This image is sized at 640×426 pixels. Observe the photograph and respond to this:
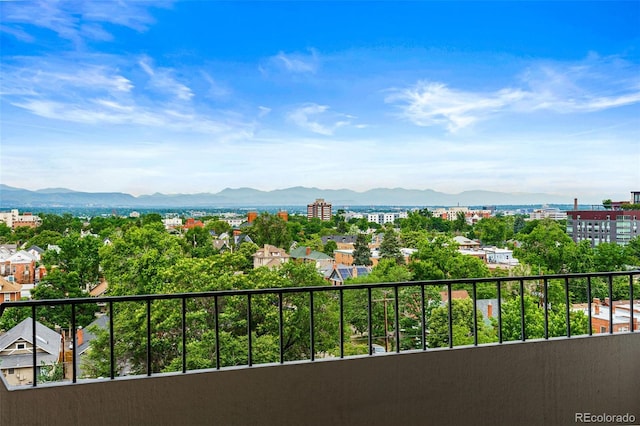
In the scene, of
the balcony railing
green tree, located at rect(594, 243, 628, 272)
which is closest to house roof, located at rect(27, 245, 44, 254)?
the balcony railing

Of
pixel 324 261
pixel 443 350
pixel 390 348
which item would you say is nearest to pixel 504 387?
pixel 443 350

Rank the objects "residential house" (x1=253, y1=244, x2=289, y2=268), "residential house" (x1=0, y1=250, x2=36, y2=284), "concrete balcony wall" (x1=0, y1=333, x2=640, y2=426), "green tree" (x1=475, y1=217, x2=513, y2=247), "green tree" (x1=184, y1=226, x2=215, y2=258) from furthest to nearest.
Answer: "residential house" (x1=253, y1=244, x2=289, y2=268) < "green tree" (x1=184, y1=226, x2=215, y2=258) < "green tree" (x1=475, y1=217, x2=513, y2=247) < "residential house" (x1=0, y1=250, x2=36, y2=284) < "concrete balcony wall" (x1=0, y1=333, x2=640, y2=426)

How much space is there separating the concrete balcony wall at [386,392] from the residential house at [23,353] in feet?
0.28

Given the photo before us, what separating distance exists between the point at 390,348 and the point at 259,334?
428 centimetres

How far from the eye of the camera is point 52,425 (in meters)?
1.75

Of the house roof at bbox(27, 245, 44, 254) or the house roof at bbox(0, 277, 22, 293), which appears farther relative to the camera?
the house roof at bbox(27, 245, 44, 254)

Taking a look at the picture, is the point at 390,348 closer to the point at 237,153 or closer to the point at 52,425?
the point at 52,425

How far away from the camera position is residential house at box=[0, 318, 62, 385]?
1806mm

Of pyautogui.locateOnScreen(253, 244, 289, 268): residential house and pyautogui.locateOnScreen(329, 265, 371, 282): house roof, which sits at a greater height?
pyautogui.locateOnScreen(253, 244, 289, 268): residential house

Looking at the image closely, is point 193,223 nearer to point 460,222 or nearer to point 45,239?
point 45,239

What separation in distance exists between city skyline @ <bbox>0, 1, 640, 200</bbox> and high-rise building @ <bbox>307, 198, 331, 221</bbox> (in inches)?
17.3

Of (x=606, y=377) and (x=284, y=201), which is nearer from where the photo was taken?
(x=606, y=377)

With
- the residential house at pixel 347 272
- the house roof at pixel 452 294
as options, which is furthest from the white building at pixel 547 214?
the house roof at pixel 452 294

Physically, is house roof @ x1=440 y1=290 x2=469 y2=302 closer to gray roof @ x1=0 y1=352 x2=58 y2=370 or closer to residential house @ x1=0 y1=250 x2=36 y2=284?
gray roof @ x1=0 y1=352 x2=58 y2=370
